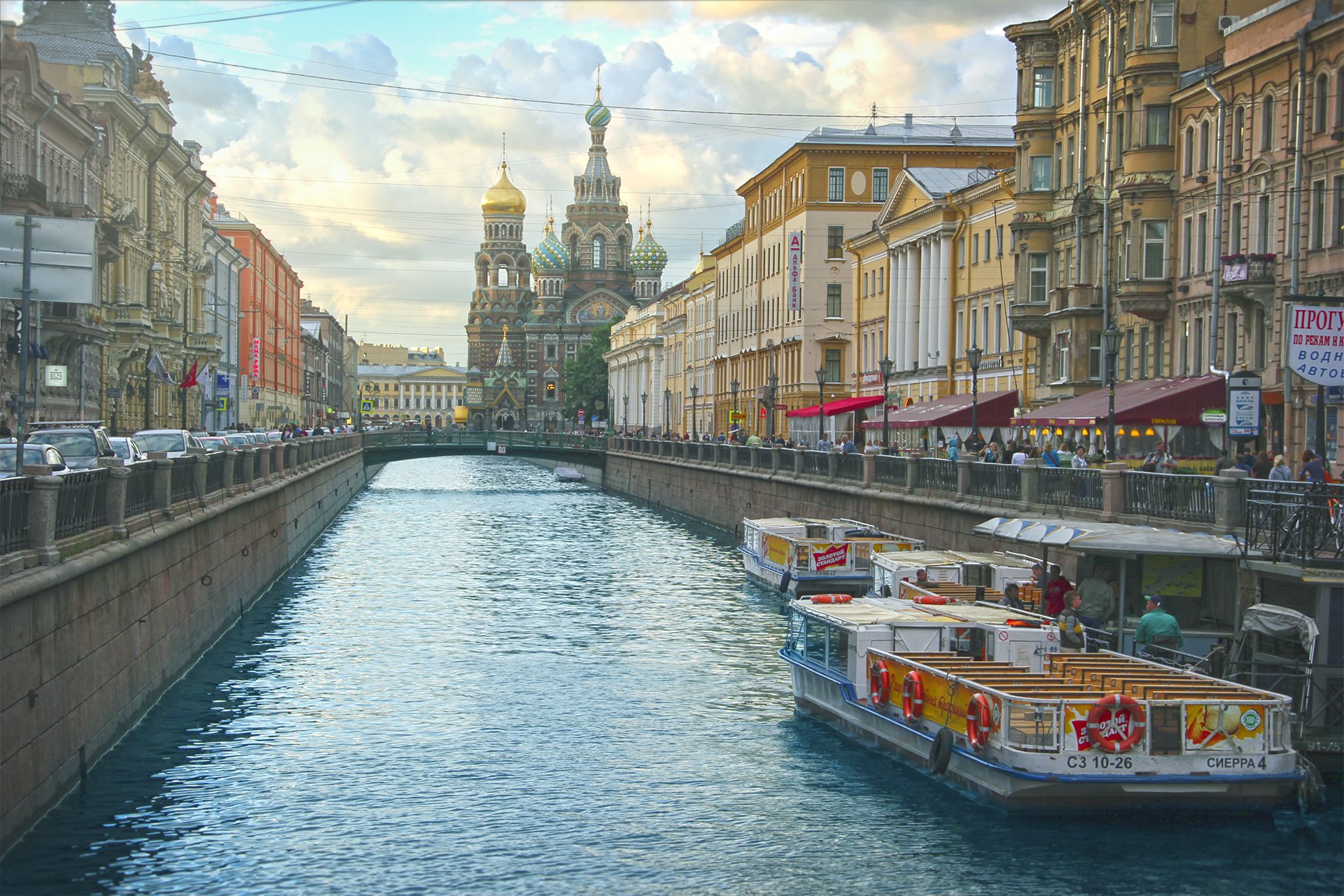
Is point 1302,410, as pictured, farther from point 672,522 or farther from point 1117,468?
point 672,522

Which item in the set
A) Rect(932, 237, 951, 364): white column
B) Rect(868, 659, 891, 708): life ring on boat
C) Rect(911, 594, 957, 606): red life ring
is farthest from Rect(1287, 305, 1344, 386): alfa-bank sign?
Rect(932, 237, 951, 364): white column

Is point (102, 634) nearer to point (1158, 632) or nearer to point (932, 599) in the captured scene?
point (932, 599)

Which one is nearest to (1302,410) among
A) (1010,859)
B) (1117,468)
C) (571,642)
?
(1117,468)

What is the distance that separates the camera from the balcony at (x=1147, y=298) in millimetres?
47188

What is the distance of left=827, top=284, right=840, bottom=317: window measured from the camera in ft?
301

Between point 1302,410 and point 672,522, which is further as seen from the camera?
point 672,522

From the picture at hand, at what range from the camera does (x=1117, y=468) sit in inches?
1164

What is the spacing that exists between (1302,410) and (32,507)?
29997 millimetres

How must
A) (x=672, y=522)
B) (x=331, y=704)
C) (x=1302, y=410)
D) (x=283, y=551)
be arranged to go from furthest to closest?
1. (x=672, y=522)
2. (x=283, y=551)
3. (x=1302, y=410)
4. (x=331, y=704)

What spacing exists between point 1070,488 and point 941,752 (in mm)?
11910

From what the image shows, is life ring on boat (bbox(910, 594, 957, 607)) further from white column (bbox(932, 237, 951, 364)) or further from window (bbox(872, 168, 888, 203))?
window (bbox(872, 168, 888, 203))

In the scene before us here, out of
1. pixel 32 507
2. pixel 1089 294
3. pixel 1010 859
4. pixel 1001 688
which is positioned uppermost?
pixel 1089 294

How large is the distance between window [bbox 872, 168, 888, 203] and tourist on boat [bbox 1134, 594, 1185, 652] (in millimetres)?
72796

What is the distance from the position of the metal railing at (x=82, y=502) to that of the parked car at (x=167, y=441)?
1858 cm
